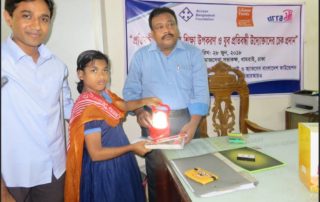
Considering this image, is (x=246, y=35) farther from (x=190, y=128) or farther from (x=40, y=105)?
(x=40, y=105)

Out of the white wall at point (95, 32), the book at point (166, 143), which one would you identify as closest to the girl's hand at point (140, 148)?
the book at point (166, 143)

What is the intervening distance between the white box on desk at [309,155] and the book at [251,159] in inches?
7.5

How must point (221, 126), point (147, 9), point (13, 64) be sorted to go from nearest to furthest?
point (13, 64), point (221, 126), point (147, 9)

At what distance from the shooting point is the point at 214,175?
1021mm

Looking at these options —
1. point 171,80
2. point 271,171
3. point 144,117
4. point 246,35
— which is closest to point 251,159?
point 271,171

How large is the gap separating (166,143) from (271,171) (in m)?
0.45

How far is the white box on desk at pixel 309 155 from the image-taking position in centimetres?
79

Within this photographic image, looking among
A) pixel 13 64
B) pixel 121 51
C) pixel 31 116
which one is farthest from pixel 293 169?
pixel 121 51

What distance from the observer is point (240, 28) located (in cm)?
265

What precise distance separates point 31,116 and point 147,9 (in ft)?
5.31

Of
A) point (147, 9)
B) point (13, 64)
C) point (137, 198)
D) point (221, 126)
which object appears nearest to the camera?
point (13, 64)

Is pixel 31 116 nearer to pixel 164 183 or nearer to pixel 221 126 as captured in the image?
pixel 164 183

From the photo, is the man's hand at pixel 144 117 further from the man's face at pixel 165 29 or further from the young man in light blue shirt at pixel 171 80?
the man's face at pixel 165 29

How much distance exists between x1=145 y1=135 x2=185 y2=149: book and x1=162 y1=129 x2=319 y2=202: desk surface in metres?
0.06
